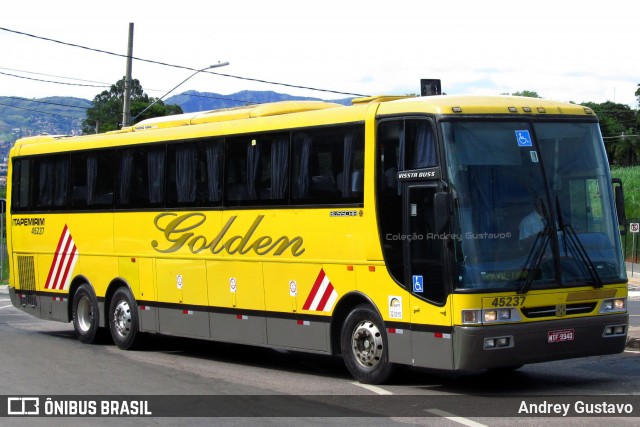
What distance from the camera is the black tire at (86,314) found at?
1900 cm

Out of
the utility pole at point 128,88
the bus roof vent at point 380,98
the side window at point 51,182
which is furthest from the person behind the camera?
the utility pole at point 128,88

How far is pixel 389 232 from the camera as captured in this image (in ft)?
41.9

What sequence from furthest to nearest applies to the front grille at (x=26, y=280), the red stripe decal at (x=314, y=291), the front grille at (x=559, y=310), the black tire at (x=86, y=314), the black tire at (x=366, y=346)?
1. the front grille at (x=26, y=280)
2. the black tire at (x=86, y=314)
3. the red stripe decal at (x=314, y=291)
4. the black tire at (x=366, y=346)
5. the front grille at (x=559, y=310)

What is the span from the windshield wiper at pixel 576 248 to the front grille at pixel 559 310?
271mm

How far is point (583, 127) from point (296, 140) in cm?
377

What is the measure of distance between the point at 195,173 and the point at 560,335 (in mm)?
6631

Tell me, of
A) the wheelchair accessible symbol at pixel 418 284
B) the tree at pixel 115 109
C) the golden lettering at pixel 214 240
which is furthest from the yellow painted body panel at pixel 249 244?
the tree at pixel 115 109

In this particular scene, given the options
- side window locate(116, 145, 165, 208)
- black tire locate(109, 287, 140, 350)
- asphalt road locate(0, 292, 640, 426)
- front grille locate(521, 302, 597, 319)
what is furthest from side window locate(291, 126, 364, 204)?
black tire locate(109, 287, 140, 350)

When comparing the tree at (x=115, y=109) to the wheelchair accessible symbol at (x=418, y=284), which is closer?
the wheelchair accessible symbol at (x=418, y=284)

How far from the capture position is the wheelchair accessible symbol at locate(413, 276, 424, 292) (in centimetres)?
1227

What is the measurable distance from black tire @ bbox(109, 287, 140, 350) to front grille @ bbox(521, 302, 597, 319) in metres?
8.04

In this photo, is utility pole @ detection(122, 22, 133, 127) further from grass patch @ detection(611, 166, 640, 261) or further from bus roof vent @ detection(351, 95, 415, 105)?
grass patch @ detection(611, 166, 640, 261)

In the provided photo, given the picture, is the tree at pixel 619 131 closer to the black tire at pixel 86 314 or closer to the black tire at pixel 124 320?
the black tire at pixel 86 314

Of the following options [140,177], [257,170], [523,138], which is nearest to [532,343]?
[523,138]
